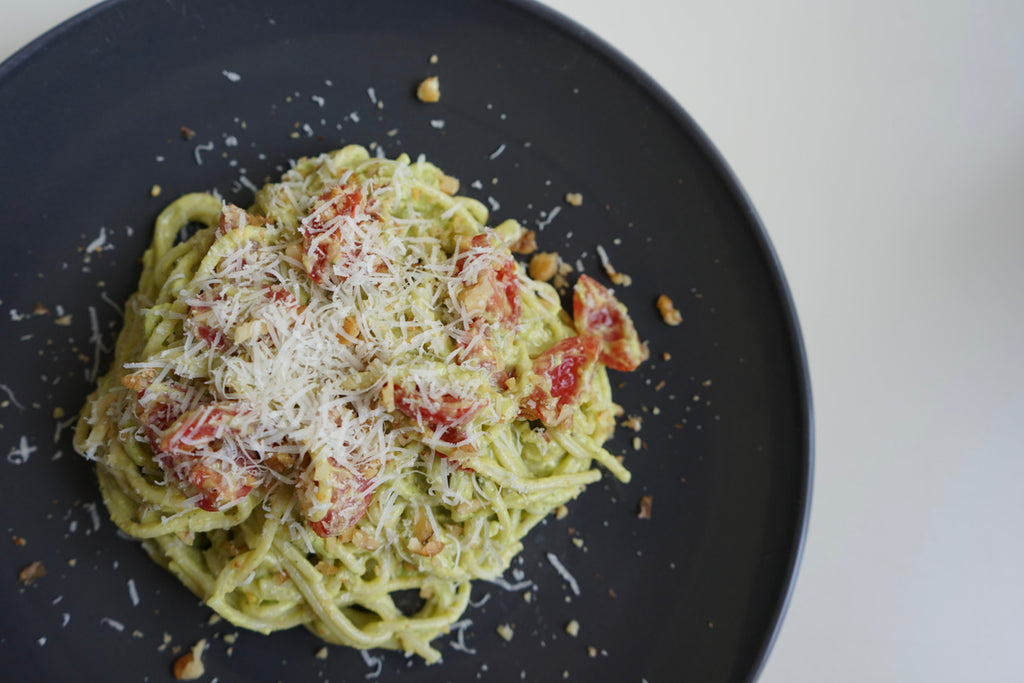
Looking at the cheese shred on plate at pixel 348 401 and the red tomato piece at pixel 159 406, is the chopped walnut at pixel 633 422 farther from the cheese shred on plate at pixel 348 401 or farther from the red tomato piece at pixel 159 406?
the red tomato piece at pixel 159 406

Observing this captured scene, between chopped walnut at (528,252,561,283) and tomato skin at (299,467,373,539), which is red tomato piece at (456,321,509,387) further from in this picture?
chopped walnut at (528,252,561,283)

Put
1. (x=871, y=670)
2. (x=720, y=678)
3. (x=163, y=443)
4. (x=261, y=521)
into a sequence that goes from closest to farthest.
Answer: (x=163, y=443) < (x=261, y=521) < (x=720, y=678) < (x=871, y=670)

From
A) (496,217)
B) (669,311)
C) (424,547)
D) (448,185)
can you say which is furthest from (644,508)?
(448,185)

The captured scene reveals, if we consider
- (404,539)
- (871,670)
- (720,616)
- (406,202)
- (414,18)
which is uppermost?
(414,18)

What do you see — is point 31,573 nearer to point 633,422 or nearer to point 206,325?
point 206,325

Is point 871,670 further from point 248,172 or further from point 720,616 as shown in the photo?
point 248,172

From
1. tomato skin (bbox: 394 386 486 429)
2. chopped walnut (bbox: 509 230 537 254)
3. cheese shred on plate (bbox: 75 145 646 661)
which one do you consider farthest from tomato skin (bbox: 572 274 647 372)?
tomato skin (bbox: 394 386 486 429)

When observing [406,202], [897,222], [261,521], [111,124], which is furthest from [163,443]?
[897,222]

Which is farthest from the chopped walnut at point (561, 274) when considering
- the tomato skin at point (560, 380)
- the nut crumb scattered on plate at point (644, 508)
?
the nut crumb scattered on plate at point (644, 508)
